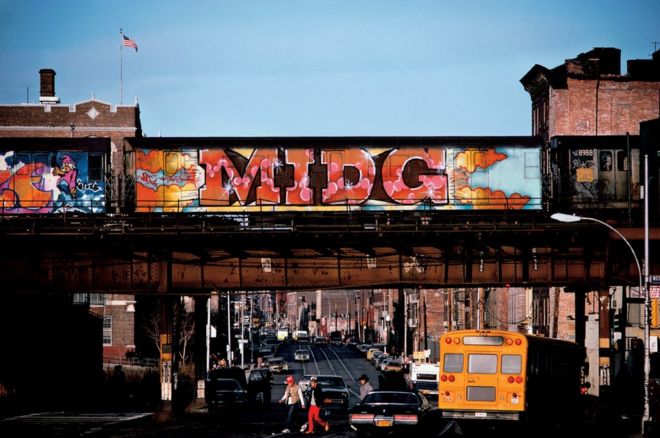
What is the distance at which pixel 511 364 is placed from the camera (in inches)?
1366

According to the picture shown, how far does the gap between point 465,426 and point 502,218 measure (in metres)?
14.4

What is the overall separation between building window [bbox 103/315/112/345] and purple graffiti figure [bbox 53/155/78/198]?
1798 inches

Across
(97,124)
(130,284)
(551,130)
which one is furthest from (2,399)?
(551,130)

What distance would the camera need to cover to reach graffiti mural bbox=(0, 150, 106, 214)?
158 ft

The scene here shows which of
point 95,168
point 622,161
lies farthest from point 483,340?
point 95,168

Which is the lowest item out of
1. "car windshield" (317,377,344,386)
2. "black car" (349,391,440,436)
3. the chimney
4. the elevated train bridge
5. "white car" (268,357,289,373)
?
"white car" (268,357,289,373)

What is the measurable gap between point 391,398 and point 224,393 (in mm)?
16307

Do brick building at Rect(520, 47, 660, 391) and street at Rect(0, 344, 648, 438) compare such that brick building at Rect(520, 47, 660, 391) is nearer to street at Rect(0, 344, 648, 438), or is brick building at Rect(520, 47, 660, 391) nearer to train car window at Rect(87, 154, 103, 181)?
Answer: street at Rect(0, 344, 648, 438)

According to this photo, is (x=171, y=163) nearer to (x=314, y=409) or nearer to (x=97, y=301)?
(x=314, y=409)

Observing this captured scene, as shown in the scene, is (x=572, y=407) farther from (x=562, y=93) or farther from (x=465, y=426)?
(x=562, y=93)

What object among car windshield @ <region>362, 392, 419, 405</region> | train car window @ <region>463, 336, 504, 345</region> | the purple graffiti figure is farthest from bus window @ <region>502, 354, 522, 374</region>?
the purple graffiti figure

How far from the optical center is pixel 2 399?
5738 centimetres

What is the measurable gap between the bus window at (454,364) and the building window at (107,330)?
60906mm

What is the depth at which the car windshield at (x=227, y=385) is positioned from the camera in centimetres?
4909
